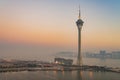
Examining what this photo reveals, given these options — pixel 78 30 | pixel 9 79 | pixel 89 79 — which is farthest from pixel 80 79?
pixel 78 30

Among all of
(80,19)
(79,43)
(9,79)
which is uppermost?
(80,19)

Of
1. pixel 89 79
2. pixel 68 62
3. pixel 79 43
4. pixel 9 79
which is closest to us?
pixel 9 79

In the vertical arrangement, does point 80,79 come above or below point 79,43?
below

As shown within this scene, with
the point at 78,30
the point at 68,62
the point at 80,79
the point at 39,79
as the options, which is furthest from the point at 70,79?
the point at 78,30

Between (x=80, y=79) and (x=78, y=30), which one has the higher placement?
(x=78, y=30)

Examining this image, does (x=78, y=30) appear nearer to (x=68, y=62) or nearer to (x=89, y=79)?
(x=68, y=62)

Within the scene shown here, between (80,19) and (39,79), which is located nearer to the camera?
(39,79)

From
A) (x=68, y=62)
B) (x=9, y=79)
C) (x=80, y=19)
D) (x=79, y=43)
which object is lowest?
(x=9, y=79)

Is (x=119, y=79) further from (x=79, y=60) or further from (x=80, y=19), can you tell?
(x=80, y=19)

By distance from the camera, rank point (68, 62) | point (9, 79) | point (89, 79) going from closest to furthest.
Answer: point (9, 79)
point (89, 79)
point (68, 62)
